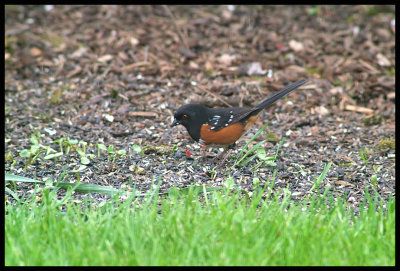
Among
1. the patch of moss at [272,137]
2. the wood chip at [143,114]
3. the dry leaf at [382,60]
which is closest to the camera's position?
the patch of moss at [272,137]

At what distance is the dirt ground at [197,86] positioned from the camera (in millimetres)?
5141

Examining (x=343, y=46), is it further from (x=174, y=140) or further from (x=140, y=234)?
(x=140, y=234)

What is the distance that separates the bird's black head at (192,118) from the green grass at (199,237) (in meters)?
1.35

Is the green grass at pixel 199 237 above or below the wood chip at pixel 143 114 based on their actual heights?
below

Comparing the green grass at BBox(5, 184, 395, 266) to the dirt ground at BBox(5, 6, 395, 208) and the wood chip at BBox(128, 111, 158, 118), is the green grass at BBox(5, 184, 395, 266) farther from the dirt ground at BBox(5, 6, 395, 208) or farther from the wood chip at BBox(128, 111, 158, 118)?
the wood chip at BBox(128, 111, 158, 118)

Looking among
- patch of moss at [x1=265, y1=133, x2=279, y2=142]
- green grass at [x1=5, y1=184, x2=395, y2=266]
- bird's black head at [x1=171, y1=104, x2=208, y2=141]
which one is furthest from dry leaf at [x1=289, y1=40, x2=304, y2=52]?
green grass at [x1=5, y1=184, x2=395, y2=266]

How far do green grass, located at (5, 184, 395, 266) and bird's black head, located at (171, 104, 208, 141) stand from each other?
4.43ft

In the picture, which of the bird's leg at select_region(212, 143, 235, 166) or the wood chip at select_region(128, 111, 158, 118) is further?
the wood chip at select_region(128, 111, 158, 118)

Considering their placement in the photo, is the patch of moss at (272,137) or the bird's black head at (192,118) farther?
the patch of moss at (272,137)

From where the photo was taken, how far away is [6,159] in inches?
207

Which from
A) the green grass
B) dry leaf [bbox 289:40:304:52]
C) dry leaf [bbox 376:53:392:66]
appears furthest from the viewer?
dry leaf [bbox 289:40:304:52]

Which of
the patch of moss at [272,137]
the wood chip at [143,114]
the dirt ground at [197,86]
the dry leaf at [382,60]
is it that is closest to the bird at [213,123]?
the dirt ground at [197,86]

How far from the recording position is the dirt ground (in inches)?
202

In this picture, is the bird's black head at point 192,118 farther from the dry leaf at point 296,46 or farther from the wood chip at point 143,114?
the dry leaf at point 296,46
